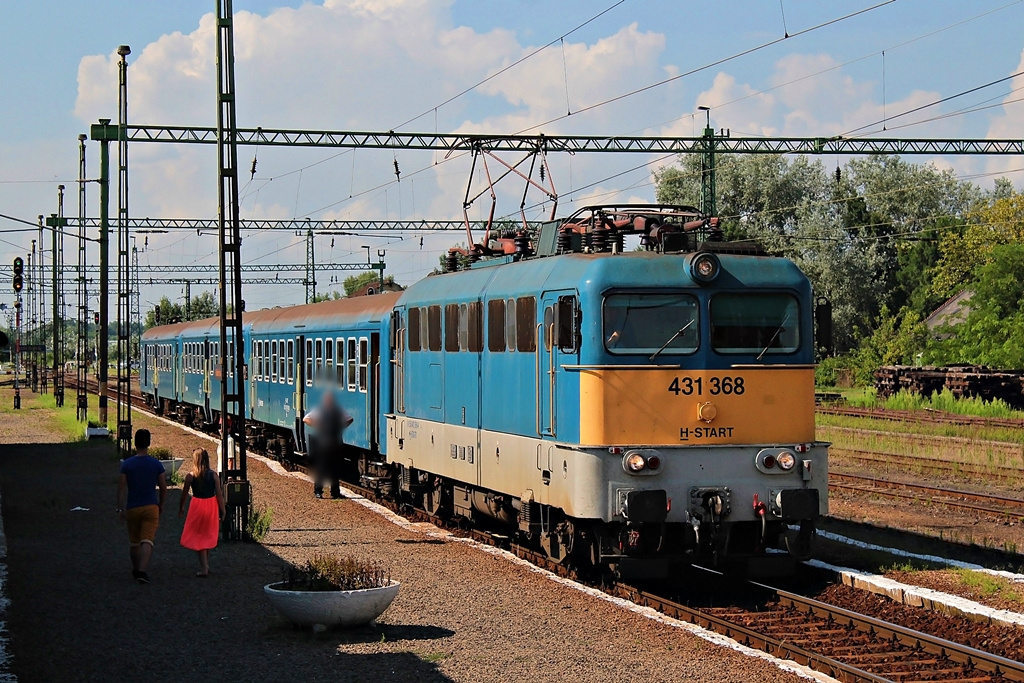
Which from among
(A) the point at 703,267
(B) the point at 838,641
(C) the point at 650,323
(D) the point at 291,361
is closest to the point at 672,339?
(C) the point at 650,323

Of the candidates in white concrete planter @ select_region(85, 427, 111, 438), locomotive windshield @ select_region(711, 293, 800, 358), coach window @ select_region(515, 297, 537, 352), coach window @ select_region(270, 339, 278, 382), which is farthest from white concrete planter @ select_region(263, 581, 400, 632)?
white concrete planter @ select_region(85, 427, 111, 438)

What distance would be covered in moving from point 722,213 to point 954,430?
40.3 meters

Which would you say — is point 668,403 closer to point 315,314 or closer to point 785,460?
point 785,460

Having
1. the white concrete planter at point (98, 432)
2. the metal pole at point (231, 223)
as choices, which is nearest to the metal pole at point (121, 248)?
the white concrete planter at point (98, 432)

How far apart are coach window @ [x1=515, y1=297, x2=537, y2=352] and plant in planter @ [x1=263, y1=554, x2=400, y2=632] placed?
132 inches

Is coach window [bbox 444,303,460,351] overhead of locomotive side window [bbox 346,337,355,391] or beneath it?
overhead

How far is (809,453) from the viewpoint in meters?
12.8

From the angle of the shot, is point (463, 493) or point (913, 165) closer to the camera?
point (463, 493)

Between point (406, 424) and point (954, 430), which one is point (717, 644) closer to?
point (406, 424)

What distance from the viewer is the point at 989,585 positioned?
41.5 feet

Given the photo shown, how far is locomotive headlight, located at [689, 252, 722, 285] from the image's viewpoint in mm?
12688

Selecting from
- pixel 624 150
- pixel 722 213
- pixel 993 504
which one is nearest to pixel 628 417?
pixel 993 504

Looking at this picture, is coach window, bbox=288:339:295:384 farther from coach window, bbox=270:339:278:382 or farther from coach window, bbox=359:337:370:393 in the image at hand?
coach window, bbox=359:337:370:393

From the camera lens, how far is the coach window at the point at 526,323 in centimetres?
1373
